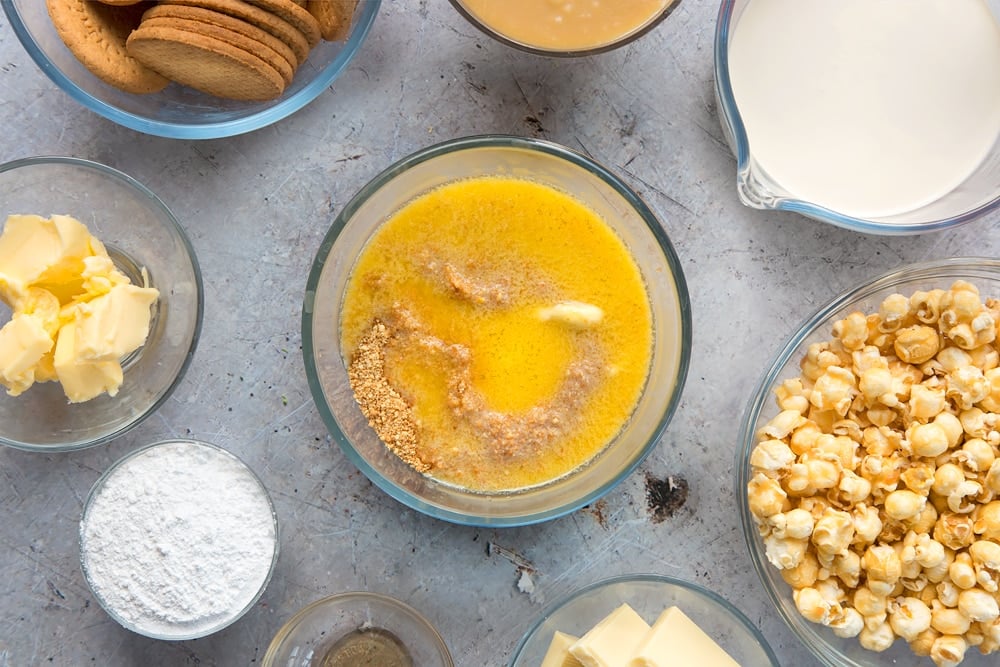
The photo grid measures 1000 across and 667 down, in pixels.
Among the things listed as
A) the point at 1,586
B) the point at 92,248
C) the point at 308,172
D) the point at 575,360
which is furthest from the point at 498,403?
the point at 1,586

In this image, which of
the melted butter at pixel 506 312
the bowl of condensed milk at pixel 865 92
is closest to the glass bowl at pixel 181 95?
the melted butter at pixel 506 312

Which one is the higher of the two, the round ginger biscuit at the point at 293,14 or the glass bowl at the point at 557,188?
the round ginger biscuit at the point at 293,14

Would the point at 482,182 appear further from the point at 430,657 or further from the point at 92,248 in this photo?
the point at 430,657

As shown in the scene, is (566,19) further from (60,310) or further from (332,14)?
(60,310)

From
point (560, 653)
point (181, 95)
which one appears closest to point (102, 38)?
point (181, 95)

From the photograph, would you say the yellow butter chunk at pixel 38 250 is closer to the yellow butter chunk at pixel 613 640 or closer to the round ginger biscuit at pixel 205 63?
the round ginger biscuit at pixel 205 63

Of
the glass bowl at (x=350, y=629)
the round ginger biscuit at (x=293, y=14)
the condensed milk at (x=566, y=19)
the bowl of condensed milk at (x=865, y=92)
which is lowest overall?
the glass bowl at (x=350, y=629)
